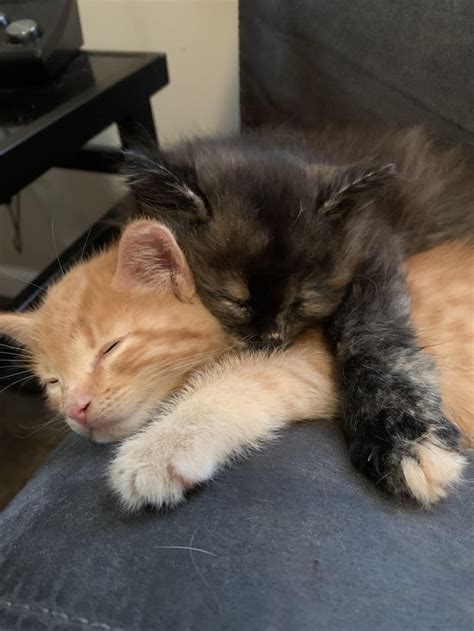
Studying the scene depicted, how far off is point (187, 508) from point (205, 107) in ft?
4.36

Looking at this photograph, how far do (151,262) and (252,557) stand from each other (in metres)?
0.44

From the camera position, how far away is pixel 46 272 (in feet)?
4.14

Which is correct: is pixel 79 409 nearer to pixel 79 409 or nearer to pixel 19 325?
pixel 79 409

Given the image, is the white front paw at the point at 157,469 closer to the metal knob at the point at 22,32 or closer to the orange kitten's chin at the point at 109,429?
the orange kitten's chin at the point at 109,429

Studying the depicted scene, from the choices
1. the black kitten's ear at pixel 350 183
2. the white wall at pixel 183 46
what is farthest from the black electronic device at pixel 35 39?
the black kitten's ear at pixel 350 183

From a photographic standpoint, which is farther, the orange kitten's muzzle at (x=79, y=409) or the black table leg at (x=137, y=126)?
the black table leg at (x=137, y=126)

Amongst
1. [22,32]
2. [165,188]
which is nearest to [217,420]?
[165,188]

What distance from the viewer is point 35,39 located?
46.3 inches

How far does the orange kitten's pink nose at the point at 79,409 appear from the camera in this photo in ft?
2.67

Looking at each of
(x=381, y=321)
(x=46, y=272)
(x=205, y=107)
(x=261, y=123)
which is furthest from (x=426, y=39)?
(x=46, y=272)

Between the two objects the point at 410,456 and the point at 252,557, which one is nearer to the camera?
the point at 252,557

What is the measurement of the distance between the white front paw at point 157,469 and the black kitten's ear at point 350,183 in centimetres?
44

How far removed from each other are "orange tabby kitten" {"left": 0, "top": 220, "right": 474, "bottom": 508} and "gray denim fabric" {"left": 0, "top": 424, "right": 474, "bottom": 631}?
6cm

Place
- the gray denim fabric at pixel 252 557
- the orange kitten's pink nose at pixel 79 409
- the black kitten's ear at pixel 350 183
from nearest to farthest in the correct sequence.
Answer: the gray denim fabric at pixel 252 557 < the orange kitten's pink nose at pixel 79 409 < the black kitten's ear at pixel 350 183
